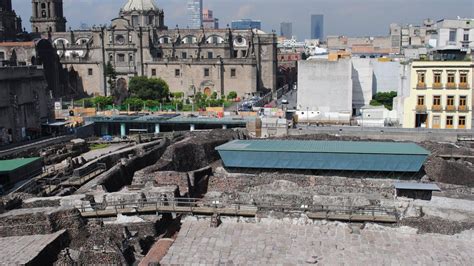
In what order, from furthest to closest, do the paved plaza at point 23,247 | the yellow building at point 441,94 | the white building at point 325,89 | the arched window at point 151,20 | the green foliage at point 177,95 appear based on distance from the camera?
the arched window at point 151,20, the green foliage at point 177,95, the white building at point 325,89, the yellow building at point 441,94, the paved plaza at point 23,247

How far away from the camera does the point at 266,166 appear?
32.4m


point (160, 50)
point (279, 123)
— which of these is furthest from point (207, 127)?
point (160, 50)

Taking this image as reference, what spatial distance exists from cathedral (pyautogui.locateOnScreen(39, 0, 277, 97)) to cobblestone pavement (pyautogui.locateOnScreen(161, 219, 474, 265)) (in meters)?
52.4

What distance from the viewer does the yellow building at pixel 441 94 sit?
1708 inches

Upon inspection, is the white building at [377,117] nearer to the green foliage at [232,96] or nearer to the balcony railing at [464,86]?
the balcony railing at [464,86]

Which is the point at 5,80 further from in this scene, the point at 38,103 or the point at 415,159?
the point at 415,159

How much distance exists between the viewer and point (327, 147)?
33719 mm

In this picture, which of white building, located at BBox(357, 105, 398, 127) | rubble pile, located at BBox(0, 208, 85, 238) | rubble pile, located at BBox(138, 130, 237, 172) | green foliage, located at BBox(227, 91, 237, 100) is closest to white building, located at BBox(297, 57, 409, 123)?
white building, located at BBox(357, 105, 398, 127)

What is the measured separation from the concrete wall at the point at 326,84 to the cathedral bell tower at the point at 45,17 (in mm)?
45013

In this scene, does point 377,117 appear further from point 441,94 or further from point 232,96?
point 232,96

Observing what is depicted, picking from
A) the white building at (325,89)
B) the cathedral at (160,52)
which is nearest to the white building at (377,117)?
the white building at (325,89)

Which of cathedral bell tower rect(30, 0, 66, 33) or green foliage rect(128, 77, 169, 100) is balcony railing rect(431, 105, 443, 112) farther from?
cathedral bell tower rect(30, 0, 66, 33)

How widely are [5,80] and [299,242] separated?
90.0 ft

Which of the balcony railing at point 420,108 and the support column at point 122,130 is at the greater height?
the balcony railing at point 420,108
